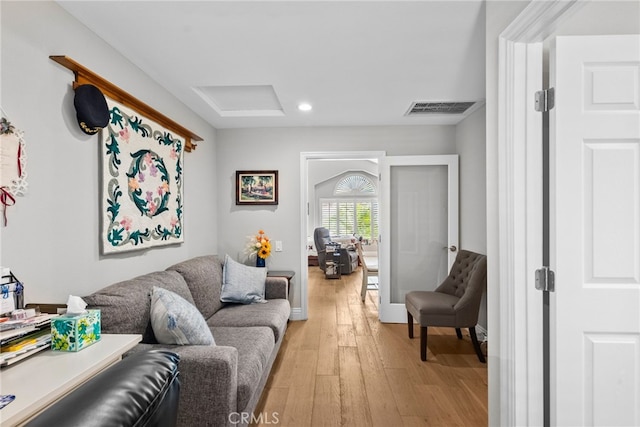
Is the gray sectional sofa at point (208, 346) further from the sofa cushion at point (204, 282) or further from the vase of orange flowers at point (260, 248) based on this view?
the vase of orange flowers at point (260, 248)

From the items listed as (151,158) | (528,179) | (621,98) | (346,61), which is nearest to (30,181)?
(151,158)

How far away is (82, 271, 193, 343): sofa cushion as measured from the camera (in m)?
1.67

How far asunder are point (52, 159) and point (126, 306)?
33.8 inches

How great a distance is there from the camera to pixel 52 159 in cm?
162

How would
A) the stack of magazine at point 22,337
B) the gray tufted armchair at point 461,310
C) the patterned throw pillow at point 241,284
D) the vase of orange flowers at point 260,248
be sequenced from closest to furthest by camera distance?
the stack of magazine at point 22,337 < the gray tufted armchair at point 461,310 < the patterned throw pillow at point 241,284 < the vase of orange flowers at point 260,248

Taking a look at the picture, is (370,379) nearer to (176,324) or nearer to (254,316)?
(254,316)

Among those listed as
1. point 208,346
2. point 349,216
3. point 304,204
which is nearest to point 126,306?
point 208,346

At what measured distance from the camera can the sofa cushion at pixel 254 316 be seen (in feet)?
8.40

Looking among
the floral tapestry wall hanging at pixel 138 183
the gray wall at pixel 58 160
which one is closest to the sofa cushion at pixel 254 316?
the gray wall at pixel 58 160

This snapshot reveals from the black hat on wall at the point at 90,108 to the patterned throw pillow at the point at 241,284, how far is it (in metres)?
1.71

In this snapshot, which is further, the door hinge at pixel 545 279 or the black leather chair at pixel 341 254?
the black leather chair at pixel 341 254

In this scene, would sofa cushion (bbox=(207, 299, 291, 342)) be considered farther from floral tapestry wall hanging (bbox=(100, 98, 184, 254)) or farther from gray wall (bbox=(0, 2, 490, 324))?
floral tapestry wall hanging (bbox=(100, 98, 184, 254))

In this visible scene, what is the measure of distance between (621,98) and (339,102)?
84.9 inches

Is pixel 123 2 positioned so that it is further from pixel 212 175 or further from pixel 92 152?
pixel 212 175
